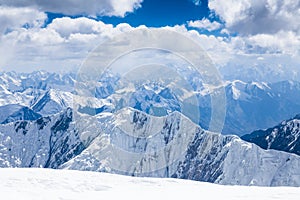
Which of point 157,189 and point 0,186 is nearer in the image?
point 0,186

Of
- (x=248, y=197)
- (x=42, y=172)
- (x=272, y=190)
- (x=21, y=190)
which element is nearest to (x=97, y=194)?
(x=21, y=190)

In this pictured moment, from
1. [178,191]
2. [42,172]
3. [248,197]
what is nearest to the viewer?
[248,197]

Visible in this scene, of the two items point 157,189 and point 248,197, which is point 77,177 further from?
point 248,197

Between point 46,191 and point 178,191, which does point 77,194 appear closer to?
point 46,191

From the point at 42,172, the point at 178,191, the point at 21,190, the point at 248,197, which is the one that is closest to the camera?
the point at 21,190

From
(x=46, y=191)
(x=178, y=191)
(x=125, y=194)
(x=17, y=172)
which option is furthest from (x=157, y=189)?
(x=17, y=172)

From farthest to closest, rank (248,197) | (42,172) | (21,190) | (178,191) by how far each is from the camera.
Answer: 1. (42,172)
2. (178,191)
3. (248,197)
4. (21,190)
